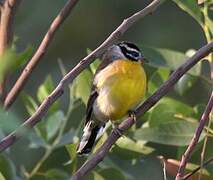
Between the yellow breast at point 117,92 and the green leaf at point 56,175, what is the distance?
26.9 inches

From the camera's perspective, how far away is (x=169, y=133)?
2.15 m

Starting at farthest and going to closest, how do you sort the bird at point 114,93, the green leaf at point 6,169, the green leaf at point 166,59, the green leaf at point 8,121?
the bird at point 114,93 → the green leaf at point 166,59 → the green leaf at point 6,169 → the green leaf at point 8,121

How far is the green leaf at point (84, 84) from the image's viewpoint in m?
2.33

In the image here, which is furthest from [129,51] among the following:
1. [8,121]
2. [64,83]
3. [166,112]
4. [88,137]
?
[8,121]

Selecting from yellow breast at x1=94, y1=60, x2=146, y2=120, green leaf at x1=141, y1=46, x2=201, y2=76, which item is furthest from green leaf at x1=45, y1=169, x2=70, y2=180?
yellow breast at x1=94, y1=60, x2=146, y2=120

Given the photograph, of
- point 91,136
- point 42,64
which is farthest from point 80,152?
point 42,64

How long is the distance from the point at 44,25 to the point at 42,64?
12.1 inches

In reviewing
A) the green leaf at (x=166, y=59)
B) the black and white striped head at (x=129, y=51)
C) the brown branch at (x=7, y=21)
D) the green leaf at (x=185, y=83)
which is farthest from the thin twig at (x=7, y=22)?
the black and white striped head at (x=129, y=51)

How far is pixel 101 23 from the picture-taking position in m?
5.59

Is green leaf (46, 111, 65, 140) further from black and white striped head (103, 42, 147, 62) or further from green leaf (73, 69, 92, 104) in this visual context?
black and white striped head (103, 42, 147, 62)

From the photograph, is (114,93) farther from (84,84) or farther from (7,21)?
(7,21)

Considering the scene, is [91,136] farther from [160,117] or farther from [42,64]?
[42,64]

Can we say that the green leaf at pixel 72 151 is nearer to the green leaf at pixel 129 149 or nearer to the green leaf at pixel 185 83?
the green leaf at pixel 129 149

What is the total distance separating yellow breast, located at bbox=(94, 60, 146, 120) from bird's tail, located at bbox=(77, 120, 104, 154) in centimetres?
5
